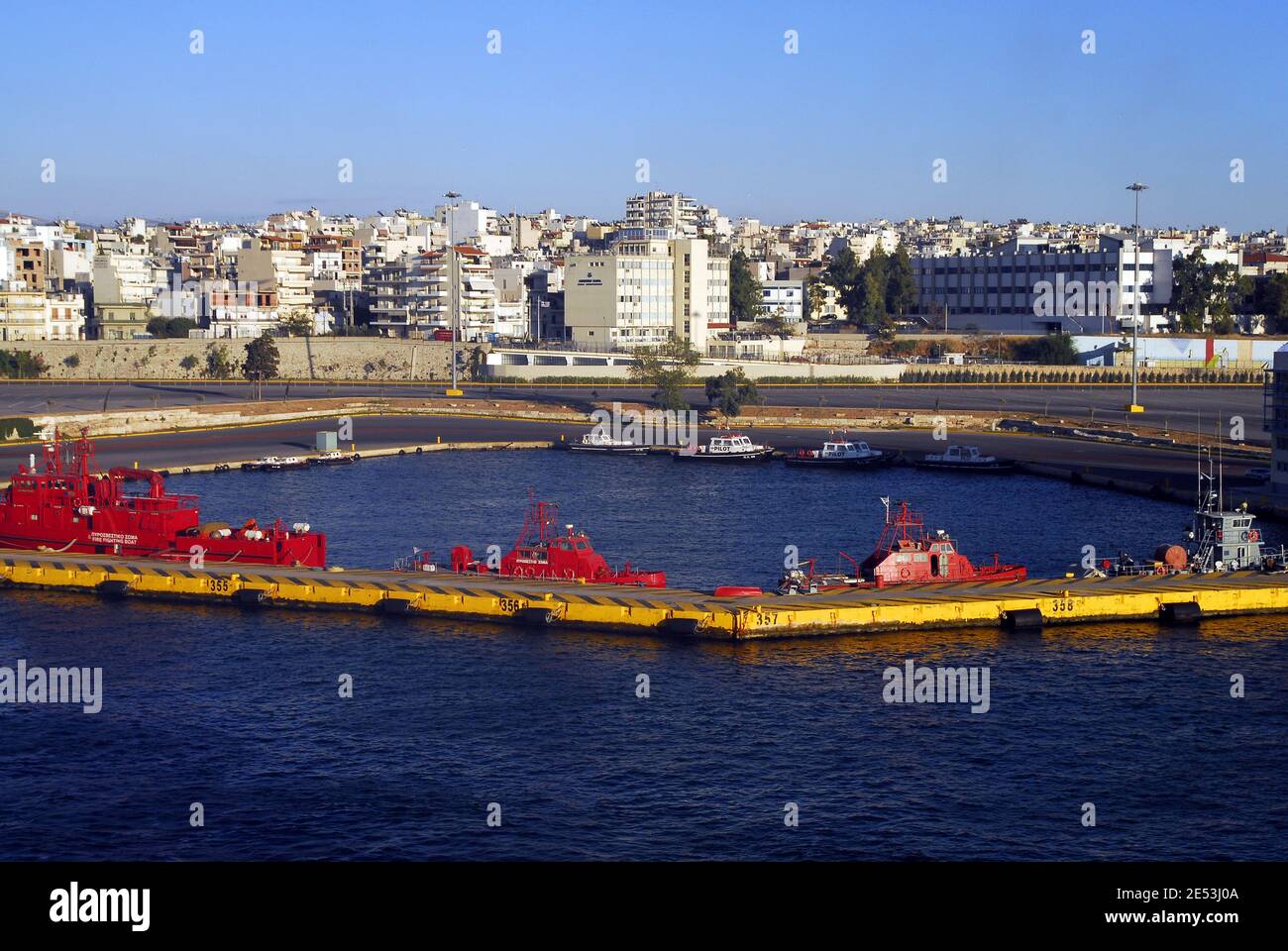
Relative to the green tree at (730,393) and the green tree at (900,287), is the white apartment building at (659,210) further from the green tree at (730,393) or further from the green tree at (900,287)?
the green tree at (730,393)

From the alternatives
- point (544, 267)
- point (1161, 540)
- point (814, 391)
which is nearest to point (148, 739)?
point (1161, 540)

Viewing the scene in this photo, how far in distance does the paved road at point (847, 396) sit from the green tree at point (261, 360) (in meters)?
1.12

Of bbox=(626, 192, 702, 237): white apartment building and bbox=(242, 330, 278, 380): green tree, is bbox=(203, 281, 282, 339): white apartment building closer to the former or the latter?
bbox=(242, 330, 278, 380): green tree

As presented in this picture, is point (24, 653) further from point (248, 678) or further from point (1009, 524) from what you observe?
point (1009, 524)

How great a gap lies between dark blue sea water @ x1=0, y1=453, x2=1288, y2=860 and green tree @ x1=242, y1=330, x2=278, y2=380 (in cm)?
6087

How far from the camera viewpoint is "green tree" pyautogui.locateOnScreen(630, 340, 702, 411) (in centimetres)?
8038

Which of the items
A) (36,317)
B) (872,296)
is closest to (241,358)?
(36,317)

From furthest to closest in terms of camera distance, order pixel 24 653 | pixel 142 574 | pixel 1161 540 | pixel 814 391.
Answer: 1. pixel 814 391
2. pixel 1161 540
3. pixel 142 574
4. pixel 24 653

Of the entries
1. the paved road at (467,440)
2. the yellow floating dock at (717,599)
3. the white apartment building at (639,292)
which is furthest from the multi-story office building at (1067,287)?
the yellow floating dock at (717,599)

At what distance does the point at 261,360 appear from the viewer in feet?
316

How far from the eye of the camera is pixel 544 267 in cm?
12925

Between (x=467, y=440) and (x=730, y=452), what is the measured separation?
13288 millimetres

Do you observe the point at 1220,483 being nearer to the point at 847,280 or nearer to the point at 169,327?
the point at 847,280
